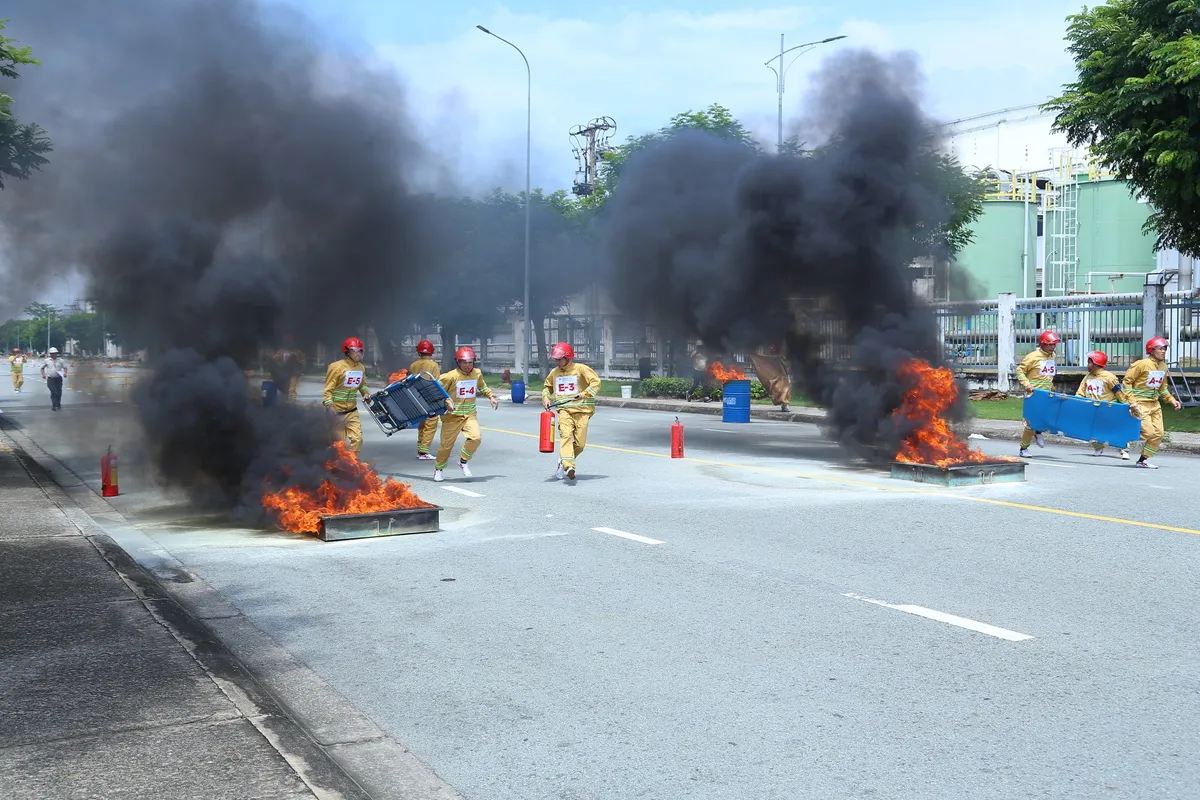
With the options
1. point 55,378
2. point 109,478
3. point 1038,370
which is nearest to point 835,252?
point 1038,370

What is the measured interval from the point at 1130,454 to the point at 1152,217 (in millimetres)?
8199

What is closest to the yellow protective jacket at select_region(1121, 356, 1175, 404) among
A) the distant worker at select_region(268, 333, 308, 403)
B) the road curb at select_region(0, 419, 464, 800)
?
the distant worker at select_region(268, 333, 308, 403)

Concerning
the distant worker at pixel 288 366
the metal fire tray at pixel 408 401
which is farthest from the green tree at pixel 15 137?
the metal fire tray at pixel 408 401

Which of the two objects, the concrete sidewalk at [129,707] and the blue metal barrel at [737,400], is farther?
the blue metal barrel at [737,400]

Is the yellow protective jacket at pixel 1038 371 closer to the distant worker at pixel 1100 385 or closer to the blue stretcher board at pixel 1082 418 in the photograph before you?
the blue stretcher board at pixel 1082 418

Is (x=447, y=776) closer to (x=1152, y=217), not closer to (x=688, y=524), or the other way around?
(x=688, y=524)

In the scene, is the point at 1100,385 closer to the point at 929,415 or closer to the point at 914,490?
the point at 929,415

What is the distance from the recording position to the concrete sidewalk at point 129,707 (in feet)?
12.2

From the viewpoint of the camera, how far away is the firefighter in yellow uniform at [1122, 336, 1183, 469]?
45.0 feet

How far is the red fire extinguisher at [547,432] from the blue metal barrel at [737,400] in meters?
8.00

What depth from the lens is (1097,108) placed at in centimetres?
1889

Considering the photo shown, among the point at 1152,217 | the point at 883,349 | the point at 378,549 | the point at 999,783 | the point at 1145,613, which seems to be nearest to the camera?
the point at 999,783

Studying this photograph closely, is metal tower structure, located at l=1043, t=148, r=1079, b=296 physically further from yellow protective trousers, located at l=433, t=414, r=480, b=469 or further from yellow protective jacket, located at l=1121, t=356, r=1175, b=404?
yellow protective trousers, located at l=433, t=414, r=480, b=469

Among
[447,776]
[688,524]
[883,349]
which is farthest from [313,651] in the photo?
[883,349]
